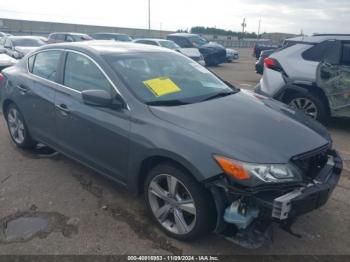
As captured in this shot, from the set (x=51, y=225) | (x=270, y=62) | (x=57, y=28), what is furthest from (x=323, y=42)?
(x=57, y=28)

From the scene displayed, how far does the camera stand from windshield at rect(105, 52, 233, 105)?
11.3 feet

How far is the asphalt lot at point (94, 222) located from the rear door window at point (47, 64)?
121cm

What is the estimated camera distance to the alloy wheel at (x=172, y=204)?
3.00 metres

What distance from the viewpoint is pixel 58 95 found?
4.09 meters

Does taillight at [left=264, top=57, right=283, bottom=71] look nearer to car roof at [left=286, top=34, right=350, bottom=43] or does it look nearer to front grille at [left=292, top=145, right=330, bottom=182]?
car roof at [left=286, top=34, right=350, bottom=43]

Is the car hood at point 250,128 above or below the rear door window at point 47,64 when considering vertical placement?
below

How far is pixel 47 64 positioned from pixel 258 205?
10.7 feet

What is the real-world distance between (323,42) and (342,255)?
14.3 ft

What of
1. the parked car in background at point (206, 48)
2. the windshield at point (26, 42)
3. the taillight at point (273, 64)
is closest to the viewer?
the taillight at point (273, 64)

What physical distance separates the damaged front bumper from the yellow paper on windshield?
116 cm

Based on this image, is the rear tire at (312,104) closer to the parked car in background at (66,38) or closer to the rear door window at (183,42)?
the rear door window at (183,42)

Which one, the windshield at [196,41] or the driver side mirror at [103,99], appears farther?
the windshield at [196,41]

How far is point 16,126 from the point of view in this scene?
17.0 feet

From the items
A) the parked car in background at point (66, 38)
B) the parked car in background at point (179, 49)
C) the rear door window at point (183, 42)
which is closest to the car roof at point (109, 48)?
the parked car in background at point (179, 49)
